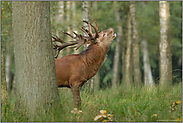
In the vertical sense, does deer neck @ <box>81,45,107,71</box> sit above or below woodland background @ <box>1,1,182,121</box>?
below

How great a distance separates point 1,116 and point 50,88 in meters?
1.20

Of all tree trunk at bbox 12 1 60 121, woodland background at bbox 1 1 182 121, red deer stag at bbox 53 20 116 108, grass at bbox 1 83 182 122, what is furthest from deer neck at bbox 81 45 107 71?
woodland background at bbox 1 1 182 121

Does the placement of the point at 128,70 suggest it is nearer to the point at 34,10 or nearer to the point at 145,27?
the point at 145,27

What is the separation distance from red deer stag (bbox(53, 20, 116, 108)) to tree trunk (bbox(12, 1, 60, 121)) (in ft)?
2.92

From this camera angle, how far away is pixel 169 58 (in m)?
8.95

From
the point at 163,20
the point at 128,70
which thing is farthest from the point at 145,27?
the point at 163,20

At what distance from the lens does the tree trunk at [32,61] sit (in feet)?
15.8

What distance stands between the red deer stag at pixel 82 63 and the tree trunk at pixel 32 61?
2.92 feet

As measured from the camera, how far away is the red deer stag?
5.75 meters

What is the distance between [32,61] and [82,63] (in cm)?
155

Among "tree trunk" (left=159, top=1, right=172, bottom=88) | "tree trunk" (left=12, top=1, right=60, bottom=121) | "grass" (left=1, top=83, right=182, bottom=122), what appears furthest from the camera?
"tree trunk" (left=159, top=1, right=172, bottom=88)

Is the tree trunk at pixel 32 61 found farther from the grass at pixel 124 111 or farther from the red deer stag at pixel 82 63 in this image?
the red deer stag at pixel 82 63

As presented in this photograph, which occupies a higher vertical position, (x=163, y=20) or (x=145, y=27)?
(x=145, y=27)

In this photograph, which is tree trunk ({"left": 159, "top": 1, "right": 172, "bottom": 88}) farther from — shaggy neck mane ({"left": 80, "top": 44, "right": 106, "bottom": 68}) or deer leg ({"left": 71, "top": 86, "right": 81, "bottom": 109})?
deer leg ({"left": 71, "top": 86, "right": 81, "bottom": 109})
